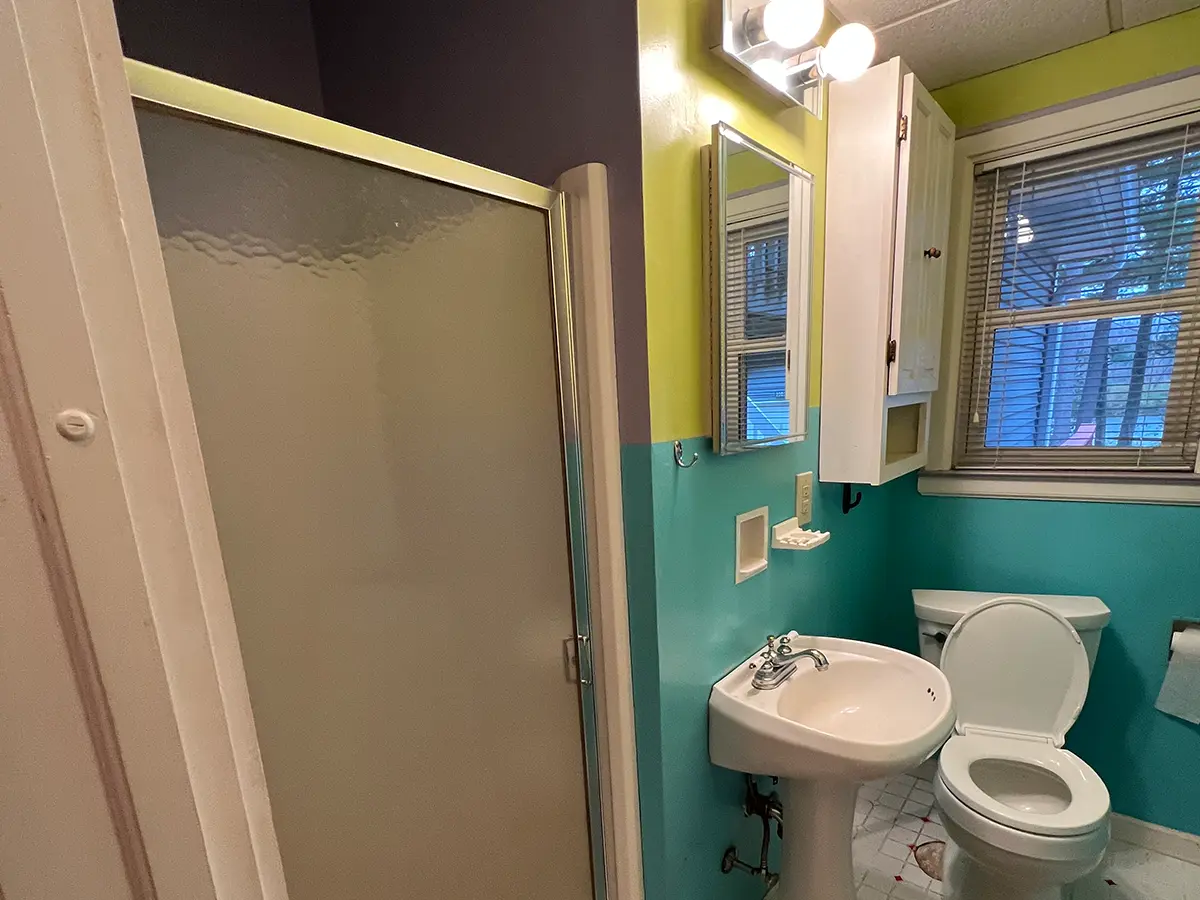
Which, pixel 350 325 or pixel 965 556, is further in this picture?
pixel 965 556

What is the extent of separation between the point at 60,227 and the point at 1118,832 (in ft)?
9.01

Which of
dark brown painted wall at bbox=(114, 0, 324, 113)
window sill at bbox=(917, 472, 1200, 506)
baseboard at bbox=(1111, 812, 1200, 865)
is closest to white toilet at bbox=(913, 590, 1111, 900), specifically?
window sill at bbox=(917, 472, 1200, 506)

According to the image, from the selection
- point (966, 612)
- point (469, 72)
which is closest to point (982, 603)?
point (966, 612)

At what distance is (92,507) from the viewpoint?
34 cm

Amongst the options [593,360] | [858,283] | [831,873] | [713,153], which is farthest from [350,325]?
[831,873]

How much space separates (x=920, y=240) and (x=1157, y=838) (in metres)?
1.96

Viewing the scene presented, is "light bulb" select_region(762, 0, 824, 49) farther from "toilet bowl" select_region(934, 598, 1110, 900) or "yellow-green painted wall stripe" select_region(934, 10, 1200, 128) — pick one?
"toilet bowl" select_region(934, 598, 1110, 900)

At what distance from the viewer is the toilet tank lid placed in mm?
1577

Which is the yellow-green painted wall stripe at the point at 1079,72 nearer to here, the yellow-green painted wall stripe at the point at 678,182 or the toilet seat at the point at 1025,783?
the yellow-green painted wall stripe at the point at 678,182

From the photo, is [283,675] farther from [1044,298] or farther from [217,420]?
[1044,298]

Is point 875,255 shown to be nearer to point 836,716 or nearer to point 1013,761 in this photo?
point 836,716

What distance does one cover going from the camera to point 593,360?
3.30 feet

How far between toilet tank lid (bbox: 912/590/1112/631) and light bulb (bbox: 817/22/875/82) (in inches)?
59.3

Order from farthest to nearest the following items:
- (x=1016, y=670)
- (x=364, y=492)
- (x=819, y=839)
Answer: (x=1016, y=670) → (x=819, y=839) → (x=364, y=492)
